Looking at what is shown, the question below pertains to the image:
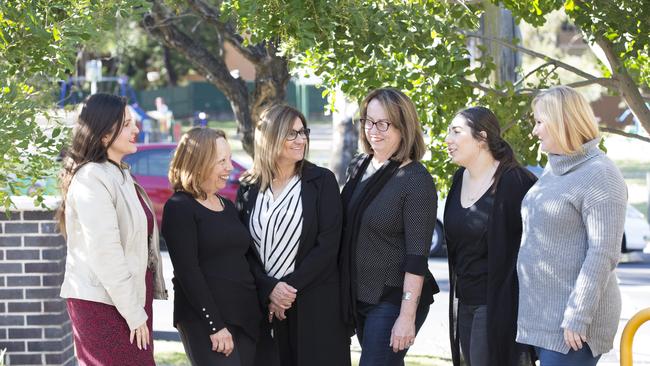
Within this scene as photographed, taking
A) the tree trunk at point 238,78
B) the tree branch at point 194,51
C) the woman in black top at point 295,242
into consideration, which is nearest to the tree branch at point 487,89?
the woman in black top at point 295,242

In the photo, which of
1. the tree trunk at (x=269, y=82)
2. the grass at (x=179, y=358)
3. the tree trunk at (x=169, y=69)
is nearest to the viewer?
the grass at (x=179, y=358)

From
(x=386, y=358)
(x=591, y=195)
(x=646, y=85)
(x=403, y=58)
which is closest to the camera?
(x=591, y=195)

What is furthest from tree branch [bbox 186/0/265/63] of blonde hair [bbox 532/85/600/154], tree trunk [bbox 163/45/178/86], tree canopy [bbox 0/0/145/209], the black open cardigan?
tree trunk [bbox 163/45/178/86]

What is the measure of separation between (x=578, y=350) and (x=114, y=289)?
6.15 ft

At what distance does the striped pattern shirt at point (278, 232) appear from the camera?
489cm

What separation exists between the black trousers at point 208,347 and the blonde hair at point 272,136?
73 cm

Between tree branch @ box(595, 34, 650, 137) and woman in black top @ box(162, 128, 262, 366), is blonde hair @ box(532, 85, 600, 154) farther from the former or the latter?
tree branch @ box(595, 34, 650, 137)

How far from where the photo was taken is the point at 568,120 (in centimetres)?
404

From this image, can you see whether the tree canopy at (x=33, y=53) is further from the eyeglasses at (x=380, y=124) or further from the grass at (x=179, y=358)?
the grass at (x=179, y=358)

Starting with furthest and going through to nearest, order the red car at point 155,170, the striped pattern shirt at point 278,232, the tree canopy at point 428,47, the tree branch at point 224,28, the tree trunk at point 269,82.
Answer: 1. the red car at point 155,170
2. the tree trunk at point 269,82
3. the tree branch at point 224,28
4. the tree canopy at point 428,47
5. the striped pattern shirt at point 278,232

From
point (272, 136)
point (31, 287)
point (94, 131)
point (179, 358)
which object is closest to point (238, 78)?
point (179, 358)

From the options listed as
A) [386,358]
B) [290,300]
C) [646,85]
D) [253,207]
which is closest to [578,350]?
[386,358]

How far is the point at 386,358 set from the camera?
15.4ft

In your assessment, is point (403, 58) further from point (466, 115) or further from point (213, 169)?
point (213, 169)
